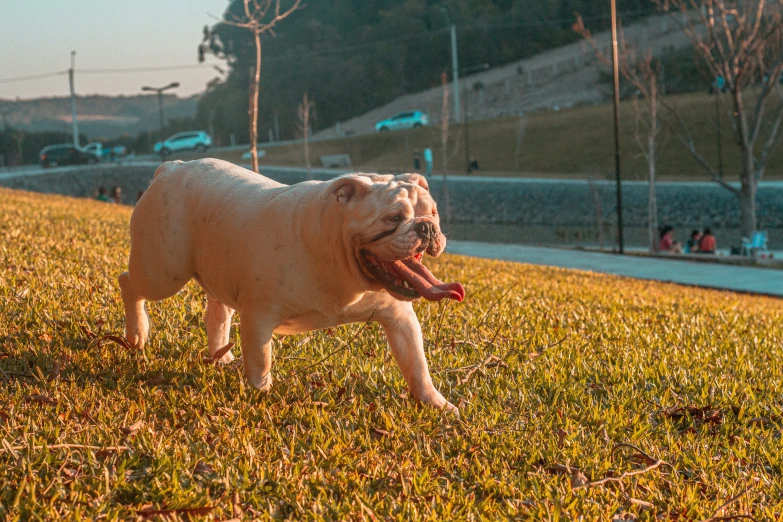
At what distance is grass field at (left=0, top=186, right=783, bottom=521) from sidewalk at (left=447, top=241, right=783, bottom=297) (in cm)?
1018

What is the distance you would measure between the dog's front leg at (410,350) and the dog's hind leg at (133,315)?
1478mm

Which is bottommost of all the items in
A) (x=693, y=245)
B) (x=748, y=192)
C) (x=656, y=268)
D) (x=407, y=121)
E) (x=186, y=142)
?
(x=693, y=245)

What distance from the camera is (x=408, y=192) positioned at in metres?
3.87

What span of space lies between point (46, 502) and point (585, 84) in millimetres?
86284

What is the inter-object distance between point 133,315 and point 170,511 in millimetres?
2091

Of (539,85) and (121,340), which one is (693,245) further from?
(539,85)

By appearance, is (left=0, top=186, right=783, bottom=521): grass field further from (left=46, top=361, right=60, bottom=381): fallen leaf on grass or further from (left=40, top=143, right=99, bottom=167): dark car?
(left=40, top=143, right=99, bottom=167): dark car

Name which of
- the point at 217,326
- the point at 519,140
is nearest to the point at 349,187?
the point at 217,326

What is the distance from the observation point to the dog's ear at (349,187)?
3885 millimetres

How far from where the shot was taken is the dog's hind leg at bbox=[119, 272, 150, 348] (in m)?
4.99

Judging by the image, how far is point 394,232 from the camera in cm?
378

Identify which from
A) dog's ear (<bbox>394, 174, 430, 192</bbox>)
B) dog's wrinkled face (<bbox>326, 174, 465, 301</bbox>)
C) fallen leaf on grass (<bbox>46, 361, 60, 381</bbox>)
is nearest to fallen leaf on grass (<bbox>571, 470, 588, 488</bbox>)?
dog's wrinkled face (<bbox>326, 174, 465, 301</bbox>)

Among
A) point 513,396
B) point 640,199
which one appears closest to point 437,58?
point 640,199

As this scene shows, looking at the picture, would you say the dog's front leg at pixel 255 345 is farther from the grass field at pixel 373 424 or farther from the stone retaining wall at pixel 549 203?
the stone retaining wall at pixel 549 203
